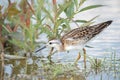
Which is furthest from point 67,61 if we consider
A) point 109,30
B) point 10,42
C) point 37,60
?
point 109,30

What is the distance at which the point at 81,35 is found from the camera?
19.5ft

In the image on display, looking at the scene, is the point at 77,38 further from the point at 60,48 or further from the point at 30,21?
the point at 30,21

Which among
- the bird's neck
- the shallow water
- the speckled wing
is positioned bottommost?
the shallow water

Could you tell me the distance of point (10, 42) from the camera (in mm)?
6156

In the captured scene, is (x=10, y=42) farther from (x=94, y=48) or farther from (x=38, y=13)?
(x=94, y=48)

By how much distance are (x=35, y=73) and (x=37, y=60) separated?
596 mm

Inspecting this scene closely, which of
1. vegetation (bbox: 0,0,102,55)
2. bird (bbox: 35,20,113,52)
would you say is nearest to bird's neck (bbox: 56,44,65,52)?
bird (bbox: 35,20,113,52)

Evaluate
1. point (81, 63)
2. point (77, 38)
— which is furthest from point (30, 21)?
point (81, 63)

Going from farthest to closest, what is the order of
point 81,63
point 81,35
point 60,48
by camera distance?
point 60,48 → point 81,35 → point 81,63

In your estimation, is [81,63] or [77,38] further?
[77,38]

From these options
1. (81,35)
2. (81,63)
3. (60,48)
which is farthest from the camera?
(60,48)

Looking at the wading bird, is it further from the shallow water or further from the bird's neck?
the shallow water

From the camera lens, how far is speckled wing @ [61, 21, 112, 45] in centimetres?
594

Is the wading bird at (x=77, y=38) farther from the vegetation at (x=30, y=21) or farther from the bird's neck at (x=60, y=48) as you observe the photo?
the vegetation at (x=30, y=21)
